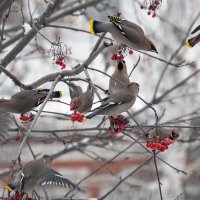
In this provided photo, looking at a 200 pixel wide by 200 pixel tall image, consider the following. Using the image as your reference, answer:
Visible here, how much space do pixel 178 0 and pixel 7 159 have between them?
15.4ft

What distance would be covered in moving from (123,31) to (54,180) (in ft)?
3.08

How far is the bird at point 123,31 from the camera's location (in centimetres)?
306

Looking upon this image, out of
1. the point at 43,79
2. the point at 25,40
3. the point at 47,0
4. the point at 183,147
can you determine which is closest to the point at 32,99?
the point at 43,79

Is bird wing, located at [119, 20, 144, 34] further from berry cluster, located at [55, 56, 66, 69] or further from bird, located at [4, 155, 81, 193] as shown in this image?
bird, located at [4, 155, 81, 193]

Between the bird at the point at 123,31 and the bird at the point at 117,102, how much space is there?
25 centimetres

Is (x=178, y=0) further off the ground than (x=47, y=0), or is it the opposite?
(x=178, y=0)

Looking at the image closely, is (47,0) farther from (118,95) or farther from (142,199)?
(142,199)

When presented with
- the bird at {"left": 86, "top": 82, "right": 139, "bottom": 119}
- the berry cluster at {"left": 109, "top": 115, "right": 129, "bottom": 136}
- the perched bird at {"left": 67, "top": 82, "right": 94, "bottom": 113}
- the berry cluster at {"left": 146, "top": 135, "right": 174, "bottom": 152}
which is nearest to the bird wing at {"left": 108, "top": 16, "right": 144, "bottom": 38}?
the bird at {"left": 86, "top": 82, "right": 139, "bottom": 119}

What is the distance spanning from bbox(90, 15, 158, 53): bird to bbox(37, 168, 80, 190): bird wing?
2.57 ft

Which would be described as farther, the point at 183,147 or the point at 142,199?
the point at 183,147

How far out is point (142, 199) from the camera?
602cm

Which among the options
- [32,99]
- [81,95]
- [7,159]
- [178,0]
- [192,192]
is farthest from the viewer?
[178,0]

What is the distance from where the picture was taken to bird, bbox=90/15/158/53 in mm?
3059

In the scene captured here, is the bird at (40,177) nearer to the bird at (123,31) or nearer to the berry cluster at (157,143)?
the berry cluster at (157,143)
